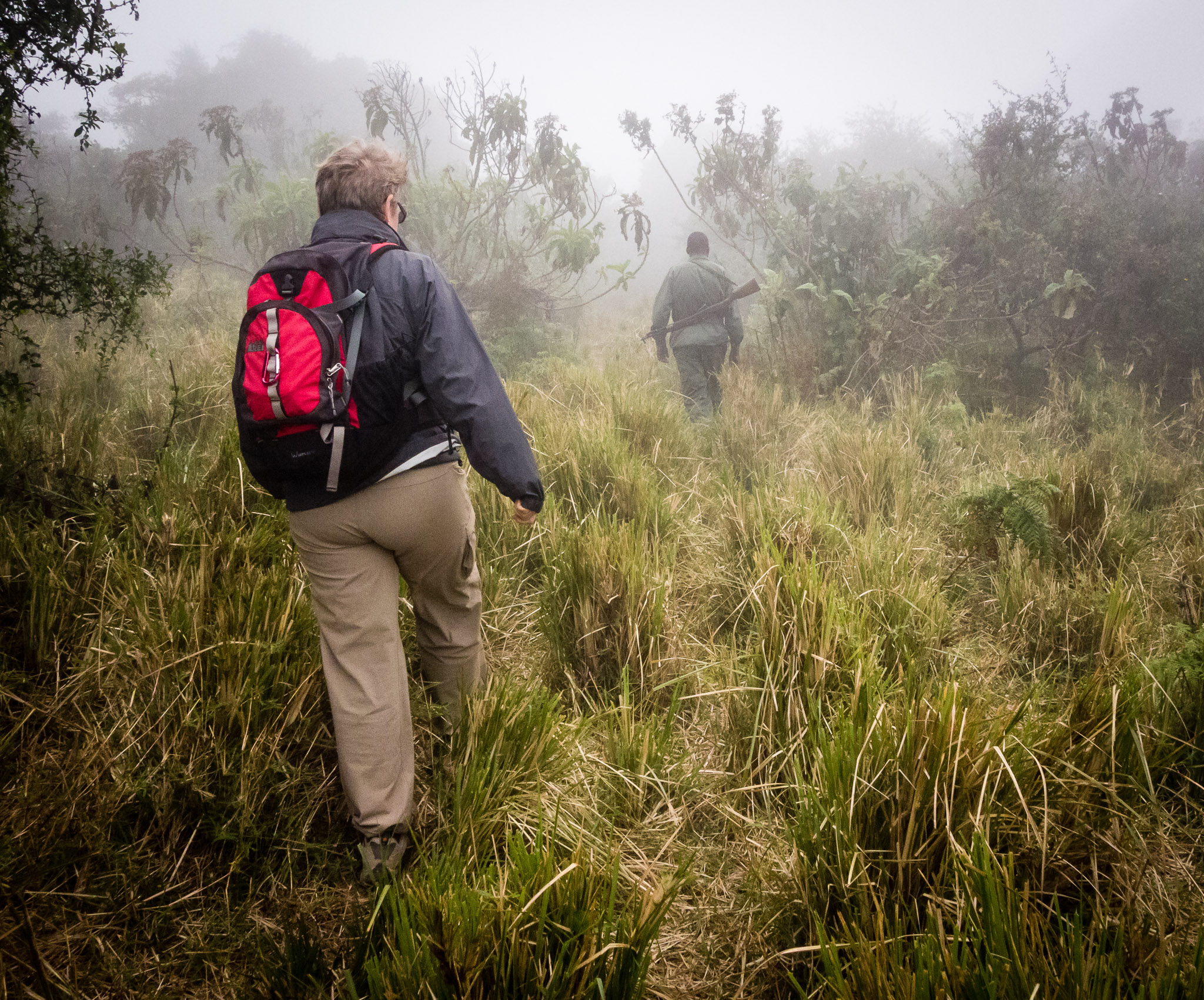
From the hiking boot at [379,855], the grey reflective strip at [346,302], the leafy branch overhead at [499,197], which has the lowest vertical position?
the hiking boot at [379,855]

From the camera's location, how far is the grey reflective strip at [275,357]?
1730mm

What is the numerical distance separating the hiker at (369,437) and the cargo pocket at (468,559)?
2.7 inches

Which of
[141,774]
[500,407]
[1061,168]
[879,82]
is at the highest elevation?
[879,82]

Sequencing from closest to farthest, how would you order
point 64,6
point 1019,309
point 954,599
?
point 64,6, point 954,599, point 1019,309

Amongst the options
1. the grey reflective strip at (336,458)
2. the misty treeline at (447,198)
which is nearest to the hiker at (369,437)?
the grey reflective strip at (336,458)

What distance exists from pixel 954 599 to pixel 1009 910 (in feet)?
8.43

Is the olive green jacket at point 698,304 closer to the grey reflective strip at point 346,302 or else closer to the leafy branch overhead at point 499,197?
the leafy branch overhead at point 499,197

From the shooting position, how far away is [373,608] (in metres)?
1.95

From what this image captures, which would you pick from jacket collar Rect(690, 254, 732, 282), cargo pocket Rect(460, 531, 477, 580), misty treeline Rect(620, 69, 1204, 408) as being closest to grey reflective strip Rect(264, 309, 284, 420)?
cargo pocket Rect(460, 531, 477, 580)

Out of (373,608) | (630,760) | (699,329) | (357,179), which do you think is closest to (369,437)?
(373,608)

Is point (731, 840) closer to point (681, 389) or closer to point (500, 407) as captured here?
point (500, 407)

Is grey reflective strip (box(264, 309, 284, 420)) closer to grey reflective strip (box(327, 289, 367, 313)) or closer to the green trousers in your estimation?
grey reflective strip (box(327, 289, 367, 313))

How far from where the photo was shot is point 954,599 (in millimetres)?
3408

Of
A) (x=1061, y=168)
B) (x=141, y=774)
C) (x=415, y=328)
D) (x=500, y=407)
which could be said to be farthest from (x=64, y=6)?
(x=1061, y=168)
